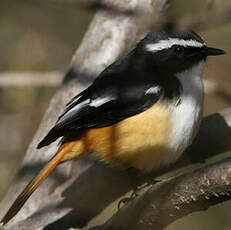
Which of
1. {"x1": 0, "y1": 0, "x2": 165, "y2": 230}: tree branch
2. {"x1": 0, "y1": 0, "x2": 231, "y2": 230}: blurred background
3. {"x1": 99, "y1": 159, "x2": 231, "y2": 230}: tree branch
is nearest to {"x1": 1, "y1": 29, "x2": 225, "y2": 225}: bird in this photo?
{"x1": 0, "y1": 0, "x2": 165, "y2": 230}: tree branch

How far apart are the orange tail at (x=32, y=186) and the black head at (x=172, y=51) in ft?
3.37

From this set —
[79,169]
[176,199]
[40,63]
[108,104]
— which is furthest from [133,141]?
[40,63]

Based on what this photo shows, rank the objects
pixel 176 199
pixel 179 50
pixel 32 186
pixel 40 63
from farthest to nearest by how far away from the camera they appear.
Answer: pixel 40 63 → pixel 179 50 → pixel 32 186 → pixel 176 199

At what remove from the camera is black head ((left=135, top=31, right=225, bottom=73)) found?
4746 millimetres

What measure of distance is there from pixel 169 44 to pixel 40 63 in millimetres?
2018

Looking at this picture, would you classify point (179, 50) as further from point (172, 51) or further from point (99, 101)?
point (99, 101)

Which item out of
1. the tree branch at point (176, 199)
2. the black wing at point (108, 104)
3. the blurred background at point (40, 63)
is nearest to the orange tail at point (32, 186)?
the black wing at point (108, 104)

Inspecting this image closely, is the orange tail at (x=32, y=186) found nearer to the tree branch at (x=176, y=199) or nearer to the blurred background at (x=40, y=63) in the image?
the tree branch at (x=176, y=199)

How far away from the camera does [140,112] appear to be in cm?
455

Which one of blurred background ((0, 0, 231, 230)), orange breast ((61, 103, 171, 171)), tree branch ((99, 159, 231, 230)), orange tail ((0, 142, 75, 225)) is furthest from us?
blurred background ((0, 0, 231, 230))

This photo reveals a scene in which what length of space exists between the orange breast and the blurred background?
838 millimetres

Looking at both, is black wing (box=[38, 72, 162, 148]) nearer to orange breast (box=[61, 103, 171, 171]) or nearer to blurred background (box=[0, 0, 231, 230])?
orange breast (box=[61, 103, 171, 171])

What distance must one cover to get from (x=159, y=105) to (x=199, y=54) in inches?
23.0

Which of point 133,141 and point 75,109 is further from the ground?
point 75,109
